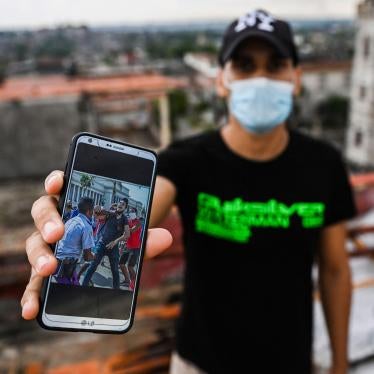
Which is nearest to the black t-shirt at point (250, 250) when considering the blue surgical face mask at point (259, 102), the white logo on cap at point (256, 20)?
the blue surgical face mask at point (259, 102)

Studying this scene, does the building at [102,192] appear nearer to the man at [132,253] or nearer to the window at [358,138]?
the man at [132,253]

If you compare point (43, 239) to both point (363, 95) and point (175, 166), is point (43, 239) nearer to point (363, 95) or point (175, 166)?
point (175, 166)

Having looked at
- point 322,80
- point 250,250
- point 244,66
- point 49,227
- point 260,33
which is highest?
point 260,33

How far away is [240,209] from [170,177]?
283mm

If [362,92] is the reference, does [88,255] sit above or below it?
above

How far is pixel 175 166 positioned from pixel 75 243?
0.79 meters

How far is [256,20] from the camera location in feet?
6.03

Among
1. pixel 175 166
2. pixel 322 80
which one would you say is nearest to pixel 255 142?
pixel 175 166

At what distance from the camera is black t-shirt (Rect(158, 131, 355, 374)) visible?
1.66 meters

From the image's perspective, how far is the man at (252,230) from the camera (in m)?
1.66

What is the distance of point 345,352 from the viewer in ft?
6.06

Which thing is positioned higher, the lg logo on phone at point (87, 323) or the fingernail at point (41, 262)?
the fingernail at point (41, 262)

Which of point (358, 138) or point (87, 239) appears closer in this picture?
point (87, 239)

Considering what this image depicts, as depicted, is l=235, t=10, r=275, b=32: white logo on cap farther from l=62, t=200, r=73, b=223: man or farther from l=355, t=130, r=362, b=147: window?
l=355, t=130, r=362, b=147: window
